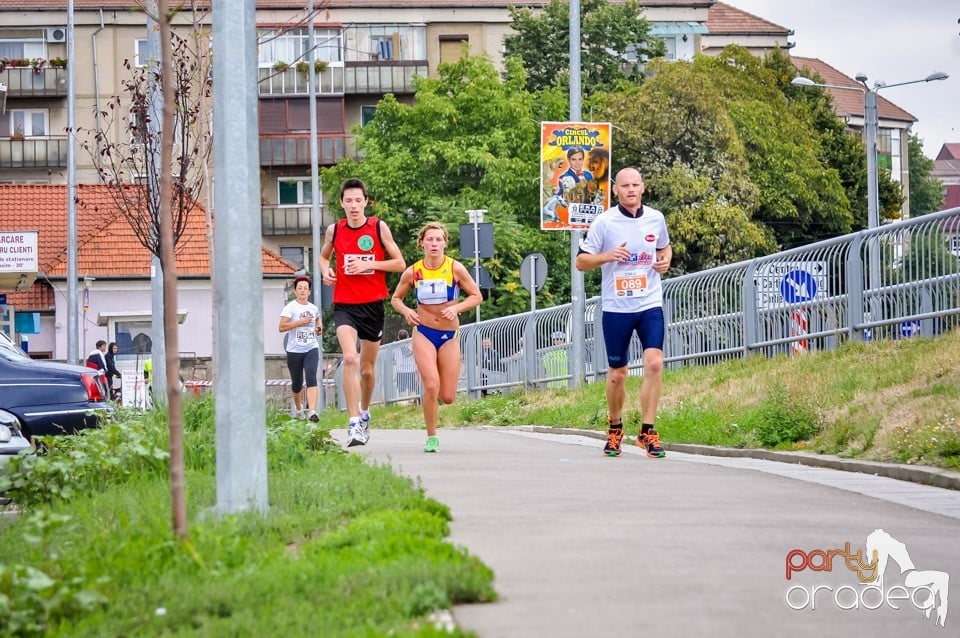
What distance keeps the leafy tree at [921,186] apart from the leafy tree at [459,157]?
73.1 metres

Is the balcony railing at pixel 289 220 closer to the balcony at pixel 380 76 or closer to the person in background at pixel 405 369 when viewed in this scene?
the balcony at pixel 380 76

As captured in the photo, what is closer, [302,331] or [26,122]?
[302,331]

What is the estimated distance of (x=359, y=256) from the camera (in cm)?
1352

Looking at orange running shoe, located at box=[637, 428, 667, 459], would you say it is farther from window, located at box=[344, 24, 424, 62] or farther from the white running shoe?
window, located at box=[344, 24, 424, 62]

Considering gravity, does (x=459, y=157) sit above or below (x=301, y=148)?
below

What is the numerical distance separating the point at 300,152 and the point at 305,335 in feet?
192

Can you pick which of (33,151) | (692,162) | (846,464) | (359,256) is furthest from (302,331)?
(33,151)

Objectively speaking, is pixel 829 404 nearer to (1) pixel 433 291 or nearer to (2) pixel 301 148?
(1) pixel 433 291

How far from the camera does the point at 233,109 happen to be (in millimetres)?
8344

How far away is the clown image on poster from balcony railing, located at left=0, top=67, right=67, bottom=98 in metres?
58.0

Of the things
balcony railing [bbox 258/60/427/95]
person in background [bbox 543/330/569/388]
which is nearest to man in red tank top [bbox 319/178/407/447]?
person in background [bbox 543/330/569/388]

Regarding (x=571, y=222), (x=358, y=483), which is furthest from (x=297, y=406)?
(x=358, y=483)

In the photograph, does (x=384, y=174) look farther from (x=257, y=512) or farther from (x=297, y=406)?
(x=257, y=512)

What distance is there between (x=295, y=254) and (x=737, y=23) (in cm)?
2767
